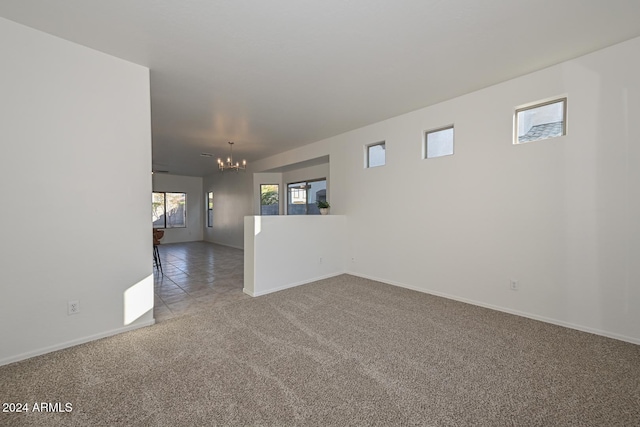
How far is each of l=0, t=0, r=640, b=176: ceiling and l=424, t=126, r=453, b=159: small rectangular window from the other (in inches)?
18.0

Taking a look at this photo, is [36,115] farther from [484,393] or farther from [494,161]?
[494,161]

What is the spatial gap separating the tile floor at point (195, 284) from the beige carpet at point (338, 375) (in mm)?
502

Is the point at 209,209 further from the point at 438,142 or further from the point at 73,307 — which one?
the point at 438,142

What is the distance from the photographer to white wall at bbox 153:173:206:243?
10219 millimetres

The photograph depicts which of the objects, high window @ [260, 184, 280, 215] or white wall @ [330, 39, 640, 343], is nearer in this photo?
white wall @ [330, 39, 640, 343]

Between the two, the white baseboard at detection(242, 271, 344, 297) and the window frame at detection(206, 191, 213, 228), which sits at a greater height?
the window frame at detection(206, 191, 213, 228)

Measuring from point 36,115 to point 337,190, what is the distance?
4271 mm

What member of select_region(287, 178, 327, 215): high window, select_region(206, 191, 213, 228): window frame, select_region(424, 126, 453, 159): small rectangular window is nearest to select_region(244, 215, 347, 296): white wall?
select_region(424, 126, 453, 159): small rectangular window

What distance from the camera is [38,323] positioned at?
221cm

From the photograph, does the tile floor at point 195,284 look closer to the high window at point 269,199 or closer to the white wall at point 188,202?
the high window at point 269,199

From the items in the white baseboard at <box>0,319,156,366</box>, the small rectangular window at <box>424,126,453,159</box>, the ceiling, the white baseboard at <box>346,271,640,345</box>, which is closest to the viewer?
the ceiling

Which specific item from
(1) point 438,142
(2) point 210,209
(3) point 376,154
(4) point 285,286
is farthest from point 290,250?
(2) point 210,209

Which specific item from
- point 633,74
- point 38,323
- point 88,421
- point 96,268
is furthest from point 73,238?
point 633,74

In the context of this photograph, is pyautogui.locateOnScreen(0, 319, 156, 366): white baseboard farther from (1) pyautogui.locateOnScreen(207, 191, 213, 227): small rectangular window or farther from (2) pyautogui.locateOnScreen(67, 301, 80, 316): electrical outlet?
(1) pyautogui.locateOnScreen(207, 191, 213, 227): small rectangular window
